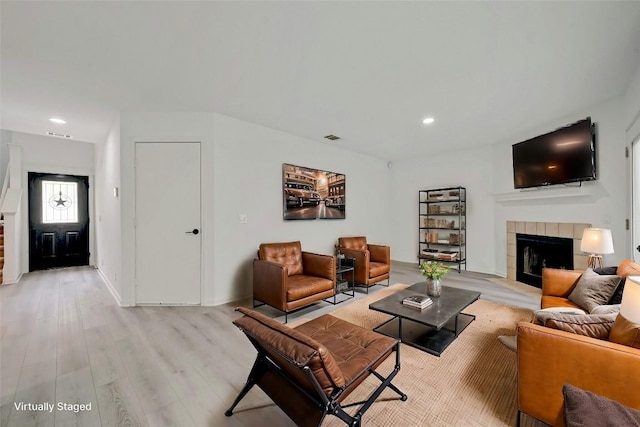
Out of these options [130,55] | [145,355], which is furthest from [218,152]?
[145,355]

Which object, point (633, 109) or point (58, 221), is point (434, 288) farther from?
point (58, 221)

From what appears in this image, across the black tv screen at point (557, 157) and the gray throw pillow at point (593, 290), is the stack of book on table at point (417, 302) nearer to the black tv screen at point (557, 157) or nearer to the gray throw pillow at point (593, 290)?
the gray throw pillow at point (593, 290)

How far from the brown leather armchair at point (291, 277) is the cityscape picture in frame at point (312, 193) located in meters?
0.75

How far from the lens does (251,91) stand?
2852mm

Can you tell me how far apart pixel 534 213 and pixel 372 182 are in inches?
117

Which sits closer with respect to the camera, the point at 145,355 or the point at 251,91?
the point at 145,355

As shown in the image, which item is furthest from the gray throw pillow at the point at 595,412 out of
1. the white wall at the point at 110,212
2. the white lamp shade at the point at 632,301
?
the white wall at the point at 110,212

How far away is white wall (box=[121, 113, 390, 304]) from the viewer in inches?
134

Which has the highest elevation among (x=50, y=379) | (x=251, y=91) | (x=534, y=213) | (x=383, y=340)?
(x=251, y=91)

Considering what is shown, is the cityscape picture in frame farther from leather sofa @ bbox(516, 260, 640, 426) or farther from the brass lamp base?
the brass lamp base

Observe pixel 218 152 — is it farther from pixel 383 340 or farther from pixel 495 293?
pixel 495 293

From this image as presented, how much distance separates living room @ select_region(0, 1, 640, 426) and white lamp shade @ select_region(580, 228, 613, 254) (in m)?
0.48

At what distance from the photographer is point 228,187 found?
3.59 meters

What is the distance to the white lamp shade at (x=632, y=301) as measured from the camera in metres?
1.19
